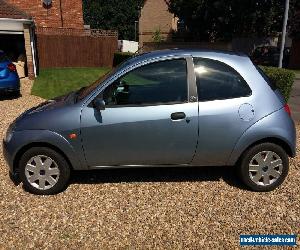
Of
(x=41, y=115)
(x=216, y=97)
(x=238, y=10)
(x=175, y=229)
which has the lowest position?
(x=175, y=229)

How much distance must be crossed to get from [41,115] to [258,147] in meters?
2.95

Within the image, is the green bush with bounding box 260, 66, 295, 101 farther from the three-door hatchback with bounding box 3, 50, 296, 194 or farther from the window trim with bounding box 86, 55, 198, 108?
the window trim with bounding box 86, 55, 198, 108

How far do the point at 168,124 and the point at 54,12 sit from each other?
901 inches

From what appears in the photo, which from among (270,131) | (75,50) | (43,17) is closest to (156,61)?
(270,131)

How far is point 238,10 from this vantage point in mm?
25078

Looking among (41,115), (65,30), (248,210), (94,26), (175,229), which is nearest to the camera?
(175,229)

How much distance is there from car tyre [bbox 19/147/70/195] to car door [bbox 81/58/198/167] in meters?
0.42

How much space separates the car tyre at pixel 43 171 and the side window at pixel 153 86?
106cm

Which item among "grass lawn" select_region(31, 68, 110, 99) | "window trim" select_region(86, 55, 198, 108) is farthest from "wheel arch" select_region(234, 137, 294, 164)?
"grass lawn" select_region(31, 68, 110, 99)

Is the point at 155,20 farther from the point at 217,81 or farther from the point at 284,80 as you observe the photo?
the point at 217,81

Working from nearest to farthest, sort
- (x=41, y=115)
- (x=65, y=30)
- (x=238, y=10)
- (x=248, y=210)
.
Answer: (x=248, y=210) < (x=41, y=115) < (x=65, y=30) < (x=238, y=10)

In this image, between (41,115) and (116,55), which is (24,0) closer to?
(116,55)

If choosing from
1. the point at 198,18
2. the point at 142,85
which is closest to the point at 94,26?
the point at 198,18

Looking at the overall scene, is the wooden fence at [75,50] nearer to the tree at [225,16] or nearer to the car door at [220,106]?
the tree at [225,16]
